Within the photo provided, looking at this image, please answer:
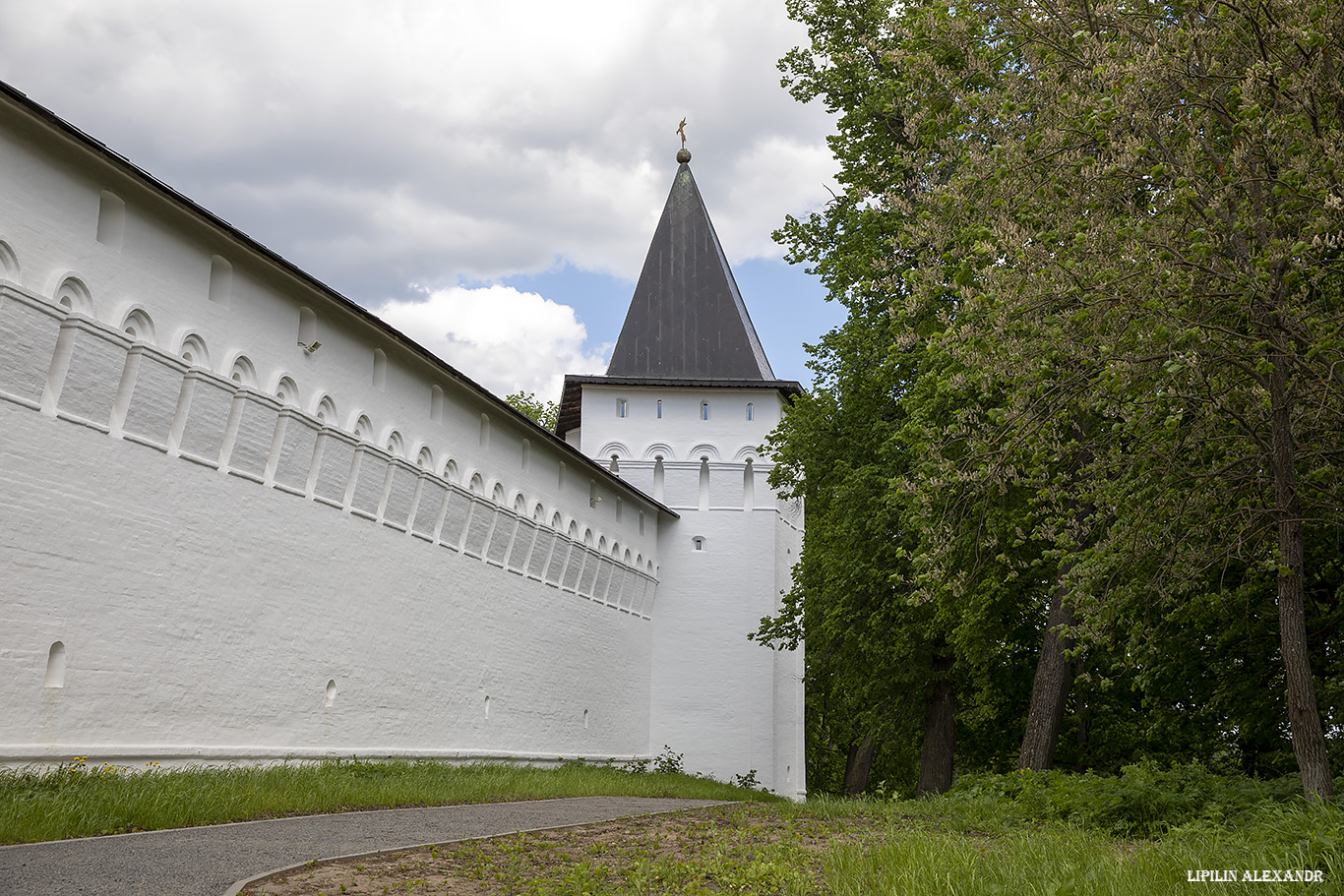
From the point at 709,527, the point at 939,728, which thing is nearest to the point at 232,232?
the point at 939,728

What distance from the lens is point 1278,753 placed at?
47.7 feet

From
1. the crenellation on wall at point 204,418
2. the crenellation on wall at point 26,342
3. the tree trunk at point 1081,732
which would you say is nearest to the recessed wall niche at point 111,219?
the crenellation on wall at point 26,342

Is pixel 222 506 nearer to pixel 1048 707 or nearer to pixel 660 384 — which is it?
pixel 1048 707

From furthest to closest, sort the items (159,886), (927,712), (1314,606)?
1. (927,712)
2. (1314,606)
3. (159,886)

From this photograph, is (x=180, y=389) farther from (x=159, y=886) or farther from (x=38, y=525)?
(x=159, y=886)

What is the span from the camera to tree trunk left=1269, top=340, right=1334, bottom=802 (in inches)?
306

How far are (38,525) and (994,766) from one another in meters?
18.2

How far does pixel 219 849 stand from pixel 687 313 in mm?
24060

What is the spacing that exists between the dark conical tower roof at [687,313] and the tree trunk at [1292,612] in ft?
68.5

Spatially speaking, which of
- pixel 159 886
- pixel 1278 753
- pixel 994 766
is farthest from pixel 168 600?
pixel 994 766

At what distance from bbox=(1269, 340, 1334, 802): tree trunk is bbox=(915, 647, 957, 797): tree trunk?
409 inches

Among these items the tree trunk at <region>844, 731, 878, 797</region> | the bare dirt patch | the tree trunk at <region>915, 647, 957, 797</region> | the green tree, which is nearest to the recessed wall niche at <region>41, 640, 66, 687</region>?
the bare dirt patch

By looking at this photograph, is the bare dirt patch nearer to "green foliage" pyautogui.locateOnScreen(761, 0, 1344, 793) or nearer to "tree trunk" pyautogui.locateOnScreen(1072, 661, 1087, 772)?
"green foliage" pyautogui.locateOnScreen(761, 0, 1344, 793)

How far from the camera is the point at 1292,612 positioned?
7.99m
